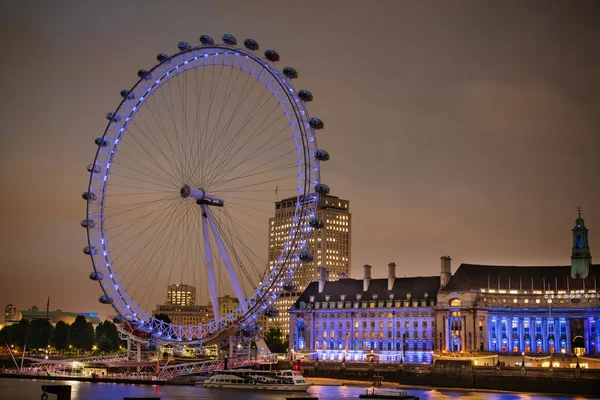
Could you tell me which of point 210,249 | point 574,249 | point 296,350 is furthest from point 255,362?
point 574,249

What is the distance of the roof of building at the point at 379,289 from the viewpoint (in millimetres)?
144625

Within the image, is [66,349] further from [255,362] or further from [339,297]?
[255,362]

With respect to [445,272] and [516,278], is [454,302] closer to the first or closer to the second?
[445,272]

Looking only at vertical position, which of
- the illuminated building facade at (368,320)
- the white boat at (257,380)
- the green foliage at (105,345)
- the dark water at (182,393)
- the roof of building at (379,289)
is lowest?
the dark water at (182,393)

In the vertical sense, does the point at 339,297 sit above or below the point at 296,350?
above

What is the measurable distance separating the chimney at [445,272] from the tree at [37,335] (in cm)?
8004

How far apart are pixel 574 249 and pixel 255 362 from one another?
63457 mm

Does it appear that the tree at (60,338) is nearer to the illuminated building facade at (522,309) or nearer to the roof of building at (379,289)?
the roof of building at (379,289)

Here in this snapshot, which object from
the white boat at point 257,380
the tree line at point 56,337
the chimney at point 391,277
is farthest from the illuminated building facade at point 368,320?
the tree line at point 56,337

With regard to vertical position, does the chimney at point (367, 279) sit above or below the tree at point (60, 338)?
above

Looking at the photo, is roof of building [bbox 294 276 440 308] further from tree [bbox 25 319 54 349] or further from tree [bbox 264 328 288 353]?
tree [bbox 25 319 54 349]

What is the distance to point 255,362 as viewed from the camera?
103375mm

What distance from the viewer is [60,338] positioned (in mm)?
167750

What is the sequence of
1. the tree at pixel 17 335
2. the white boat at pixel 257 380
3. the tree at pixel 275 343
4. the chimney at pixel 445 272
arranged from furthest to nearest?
the tree at pixel 275 343
the tree at pixel 17 335
the chimney at pixel 445 272
the white boat at pixel 257 380
